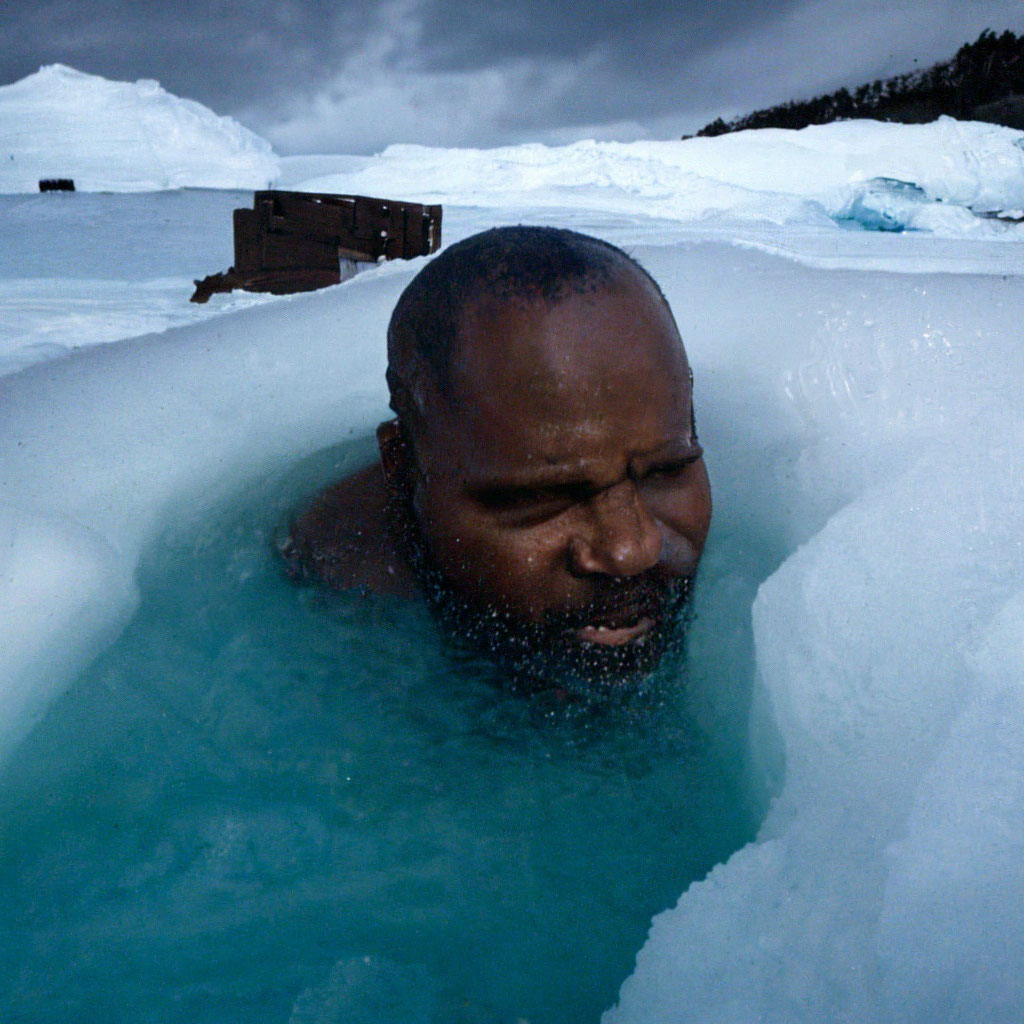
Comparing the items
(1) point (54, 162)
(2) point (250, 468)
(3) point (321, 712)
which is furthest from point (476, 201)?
(3) point (321, 712)

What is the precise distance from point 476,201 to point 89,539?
334 inches

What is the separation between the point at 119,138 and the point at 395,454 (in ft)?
43.4

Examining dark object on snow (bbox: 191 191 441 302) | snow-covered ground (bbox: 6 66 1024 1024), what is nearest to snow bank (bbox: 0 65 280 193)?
dark object on snow (bbox: 191 191 441 302)

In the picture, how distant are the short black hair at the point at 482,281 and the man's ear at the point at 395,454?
4 centimetres

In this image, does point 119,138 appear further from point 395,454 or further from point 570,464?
point 570,464

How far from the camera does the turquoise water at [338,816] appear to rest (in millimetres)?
1017

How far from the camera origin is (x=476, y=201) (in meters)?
9.16

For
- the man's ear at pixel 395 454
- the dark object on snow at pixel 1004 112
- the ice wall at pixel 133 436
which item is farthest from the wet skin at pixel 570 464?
the dark object on snow at pixel 1004 112

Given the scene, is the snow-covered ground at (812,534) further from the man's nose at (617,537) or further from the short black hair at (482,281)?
the short black hair at (482,281)

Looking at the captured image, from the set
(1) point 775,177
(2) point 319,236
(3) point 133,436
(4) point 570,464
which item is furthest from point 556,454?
(1) point 775,177

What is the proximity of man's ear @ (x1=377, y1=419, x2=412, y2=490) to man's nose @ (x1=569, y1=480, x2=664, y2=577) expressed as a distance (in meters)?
0.42

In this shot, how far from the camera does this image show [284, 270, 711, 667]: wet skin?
1.18m

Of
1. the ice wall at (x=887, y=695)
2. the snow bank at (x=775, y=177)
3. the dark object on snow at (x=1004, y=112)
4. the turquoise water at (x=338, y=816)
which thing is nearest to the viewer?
the ice wall at (x=887, y=695)

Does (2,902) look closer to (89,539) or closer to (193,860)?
(193,860)
